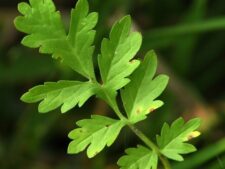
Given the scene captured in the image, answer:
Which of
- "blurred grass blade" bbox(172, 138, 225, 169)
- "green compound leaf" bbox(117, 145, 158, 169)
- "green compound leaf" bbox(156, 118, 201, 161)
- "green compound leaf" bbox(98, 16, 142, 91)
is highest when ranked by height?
"green compound leaf" bbox(98, 16, 142, 91)

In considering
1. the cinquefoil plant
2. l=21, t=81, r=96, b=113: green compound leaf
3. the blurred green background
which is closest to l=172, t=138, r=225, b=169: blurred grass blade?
the blurred green background

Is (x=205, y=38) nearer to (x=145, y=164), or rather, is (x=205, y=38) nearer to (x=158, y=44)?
(x=158, y=44)

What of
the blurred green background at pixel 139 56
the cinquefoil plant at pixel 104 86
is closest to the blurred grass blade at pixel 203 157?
the blurred green background at pixel 139 56

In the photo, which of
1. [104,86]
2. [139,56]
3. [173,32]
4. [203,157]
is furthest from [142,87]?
[139,56]

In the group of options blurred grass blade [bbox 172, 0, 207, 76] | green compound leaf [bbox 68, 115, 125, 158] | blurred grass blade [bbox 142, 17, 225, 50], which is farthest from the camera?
blurred grass blade [bbox 172, 0, 207, 76]

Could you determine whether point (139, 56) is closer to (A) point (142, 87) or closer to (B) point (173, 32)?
(B) point (173, 32)

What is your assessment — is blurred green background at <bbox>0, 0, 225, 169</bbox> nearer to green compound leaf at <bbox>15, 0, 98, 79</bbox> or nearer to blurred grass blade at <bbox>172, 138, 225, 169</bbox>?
blurred grass blade at <bbox>172, 138, 225, 169</bbox>
